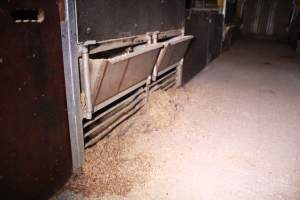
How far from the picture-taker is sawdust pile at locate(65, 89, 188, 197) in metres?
1.48

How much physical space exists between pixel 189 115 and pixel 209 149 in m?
0.67

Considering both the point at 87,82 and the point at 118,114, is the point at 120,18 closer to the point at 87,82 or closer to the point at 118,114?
the point at 87,82

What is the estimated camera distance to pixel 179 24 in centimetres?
303

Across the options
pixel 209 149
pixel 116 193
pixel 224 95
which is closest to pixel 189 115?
pixel 209 149

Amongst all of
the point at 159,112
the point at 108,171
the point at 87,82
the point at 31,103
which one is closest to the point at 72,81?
the point at 87,82

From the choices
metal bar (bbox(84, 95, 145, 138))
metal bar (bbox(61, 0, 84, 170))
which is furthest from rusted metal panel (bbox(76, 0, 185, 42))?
metal bar (bbox(84, 95, 145, 138))

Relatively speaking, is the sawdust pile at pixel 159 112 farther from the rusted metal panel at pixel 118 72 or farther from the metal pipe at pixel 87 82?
the metal pipe at pixel 87 82

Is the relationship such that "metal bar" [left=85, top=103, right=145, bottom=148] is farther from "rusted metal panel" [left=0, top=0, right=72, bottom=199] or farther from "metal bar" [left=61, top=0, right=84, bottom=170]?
"rusted metal panel" [left=0, top=0, right=72, bottom=199]

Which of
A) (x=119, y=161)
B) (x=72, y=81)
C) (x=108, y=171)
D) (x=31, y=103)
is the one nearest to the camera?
(x=31, y=103)

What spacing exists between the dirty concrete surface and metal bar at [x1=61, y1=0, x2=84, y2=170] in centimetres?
16

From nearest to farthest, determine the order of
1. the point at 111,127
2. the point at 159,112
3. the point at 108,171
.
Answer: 1. the point at 108,171
2. the point at 111,127
3. the point at 159,112

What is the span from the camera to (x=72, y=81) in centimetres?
138

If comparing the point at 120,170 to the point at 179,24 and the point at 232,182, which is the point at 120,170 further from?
the point at 179,24

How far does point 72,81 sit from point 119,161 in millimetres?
663
